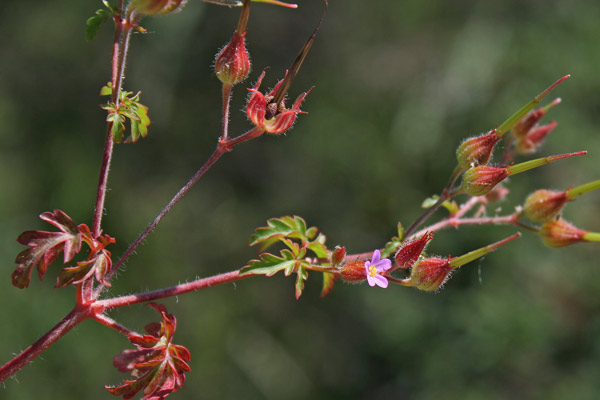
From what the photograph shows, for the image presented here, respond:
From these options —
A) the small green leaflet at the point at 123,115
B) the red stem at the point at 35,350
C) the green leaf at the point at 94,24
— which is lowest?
the red stem at the point at 35,350

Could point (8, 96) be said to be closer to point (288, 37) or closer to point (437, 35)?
point (288, 37)

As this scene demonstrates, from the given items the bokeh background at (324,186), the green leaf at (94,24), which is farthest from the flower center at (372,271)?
the bokeh background at (324,186)

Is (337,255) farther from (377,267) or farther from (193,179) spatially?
(193,179)

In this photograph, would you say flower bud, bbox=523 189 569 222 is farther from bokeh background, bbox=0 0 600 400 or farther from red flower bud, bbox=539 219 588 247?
bokeh background, bbox=0 0 600 400

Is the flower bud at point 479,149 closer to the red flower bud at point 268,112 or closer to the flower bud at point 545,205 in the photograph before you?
the flower bud at point 545,205

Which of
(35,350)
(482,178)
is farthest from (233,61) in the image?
(35,350)

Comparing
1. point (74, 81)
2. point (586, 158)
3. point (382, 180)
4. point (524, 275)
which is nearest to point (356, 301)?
point (382, 180)
